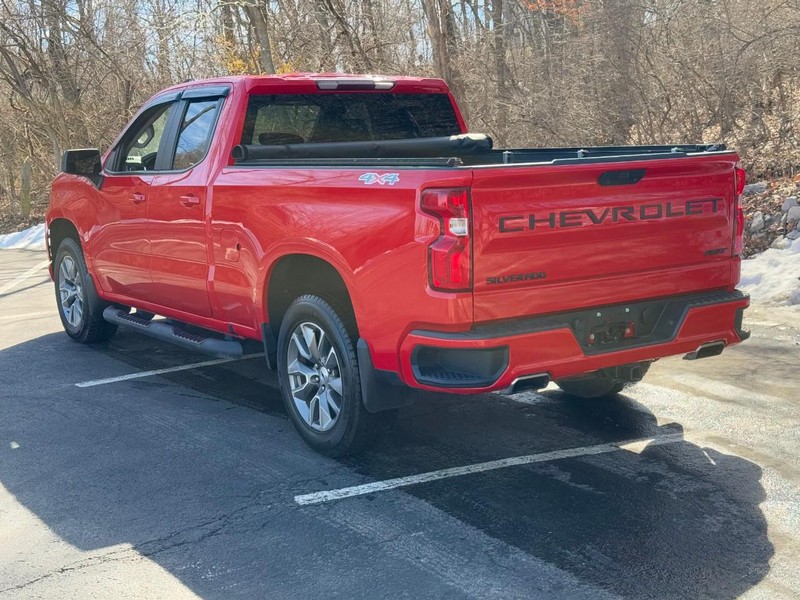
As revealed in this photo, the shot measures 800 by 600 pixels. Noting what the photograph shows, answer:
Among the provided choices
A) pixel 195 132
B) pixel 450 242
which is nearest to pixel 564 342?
pixel 450 242

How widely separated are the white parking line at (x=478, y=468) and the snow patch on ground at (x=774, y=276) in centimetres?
382

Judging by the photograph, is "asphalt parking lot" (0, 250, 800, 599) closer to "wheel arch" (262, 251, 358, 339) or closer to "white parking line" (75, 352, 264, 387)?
"white parking line" (75, 352, 264, 387)

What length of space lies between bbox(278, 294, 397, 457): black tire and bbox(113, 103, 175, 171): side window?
2226 mm

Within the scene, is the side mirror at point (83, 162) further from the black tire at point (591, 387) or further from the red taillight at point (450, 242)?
the red taillight at point (450, 242)

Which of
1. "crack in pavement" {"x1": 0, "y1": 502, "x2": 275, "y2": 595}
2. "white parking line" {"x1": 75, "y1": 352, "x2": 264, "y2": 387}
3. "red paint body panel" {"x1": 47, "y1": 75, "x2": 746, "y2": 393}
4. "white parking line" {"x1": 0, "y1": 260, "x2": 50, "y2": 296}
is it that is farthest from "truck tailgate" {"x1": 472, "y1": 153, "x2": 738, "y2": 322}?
"white parking line" {"x1": 0, "y1": 260, "x2": 50, "y2": 296}

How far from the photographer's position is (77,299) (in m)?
8.29

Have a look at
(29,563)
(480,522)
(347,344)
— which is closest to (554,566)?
(480,522)

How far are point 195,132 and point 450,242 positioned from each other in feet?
9.31

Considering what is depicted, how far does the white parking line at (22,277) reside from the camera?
12.0 metres

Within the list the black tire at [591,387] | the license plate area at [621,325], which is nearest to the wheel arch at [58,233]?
the black tire at [591,387]

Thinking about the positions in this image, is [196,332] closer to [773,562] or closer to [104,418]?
[104,418]

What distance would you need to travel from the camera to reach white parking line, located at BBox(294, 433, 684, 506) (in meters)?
4.66

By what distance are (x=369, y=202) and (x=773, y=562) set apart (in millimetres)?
2368

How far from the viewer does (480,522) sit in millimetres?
4258
